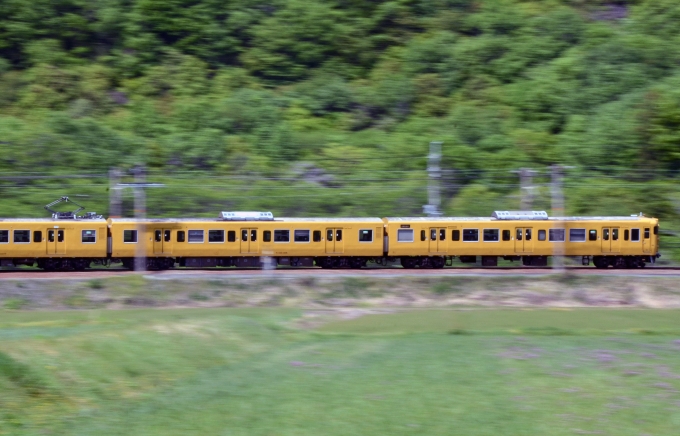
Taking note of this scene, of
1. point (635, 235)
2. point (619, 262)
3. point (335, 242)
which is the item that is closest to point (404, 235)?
point (335, 242)

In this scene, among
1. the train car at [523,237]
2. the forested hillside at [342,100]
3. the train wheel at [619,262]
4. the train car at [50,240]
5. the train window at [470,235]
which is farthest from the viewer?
the forested hillside at [342,100]

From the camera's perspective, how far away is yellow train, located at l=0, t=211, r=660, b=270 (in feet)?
127

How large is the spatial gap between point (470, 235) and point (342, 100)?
33673mm

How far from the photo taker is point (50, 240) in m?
38.3

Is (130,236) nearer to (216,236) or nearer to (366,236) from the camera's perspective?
(216,236)

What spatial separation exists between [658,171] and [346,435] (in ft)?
152

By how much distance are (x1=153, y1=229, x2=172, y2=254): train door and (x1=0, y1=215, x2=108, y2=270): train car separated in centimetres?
238

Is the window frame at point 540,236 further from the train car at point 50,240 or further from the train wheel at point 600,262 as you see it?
the train car at point 50,240

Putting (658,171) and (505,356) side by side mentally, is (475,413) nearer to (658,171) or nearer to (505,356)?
(505,356)

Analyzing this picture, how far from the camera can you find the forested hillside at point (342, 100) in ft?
175

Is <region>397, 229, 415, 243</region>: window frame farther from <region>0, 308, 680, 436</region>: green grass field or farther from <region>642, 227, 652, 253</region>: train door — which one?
<region>0, 308, 680, 436</region>: green grass field

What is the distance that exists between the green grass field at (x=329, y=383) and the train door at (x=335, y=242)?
1786cm

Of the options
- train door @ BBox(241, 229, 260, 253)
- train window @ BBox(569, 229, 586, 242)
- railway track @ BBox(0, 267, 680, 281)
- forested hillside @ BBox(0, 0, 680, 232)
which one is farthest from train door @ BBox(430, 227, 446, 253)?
forested hillside @ BBox(0, 0, 680, 232)

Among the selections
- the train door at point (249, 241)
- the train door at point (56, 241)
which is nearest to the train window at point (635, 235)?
the train door at point (249, 241)
